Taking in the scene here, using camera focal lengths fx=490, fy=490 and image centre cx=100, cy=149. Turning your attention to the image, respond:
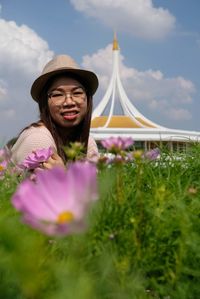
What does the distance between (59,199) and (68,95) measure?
2.20 meters

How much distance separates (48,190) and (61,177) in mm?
18

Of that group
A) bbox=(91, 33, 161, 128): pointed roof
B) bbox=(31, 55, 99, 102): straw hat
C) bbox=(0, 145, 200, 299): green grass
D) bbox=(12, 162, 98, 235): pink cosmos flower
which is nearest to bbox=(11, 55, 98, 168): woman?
bbox=(31, 55, 99, 102): straw hat

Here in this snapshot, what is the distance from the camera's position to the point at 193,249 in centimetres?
76

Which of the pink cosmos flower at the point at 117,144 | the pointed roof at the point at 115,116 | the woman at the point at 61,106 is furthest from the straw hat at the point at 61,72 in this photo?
the pointed roof at the point at 115,116

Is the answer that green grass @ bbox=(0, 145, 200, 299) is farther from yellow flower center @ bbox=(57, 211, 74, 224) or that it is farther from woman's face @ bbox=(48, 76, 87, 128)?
woman's face @ bbox=(48, 76, 87, 128)

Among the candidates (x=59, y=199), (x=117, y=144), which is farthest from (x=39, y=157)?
(x=59, y=199)

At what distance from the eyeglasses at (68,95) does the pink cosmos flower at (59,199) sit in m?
Result: 2.16

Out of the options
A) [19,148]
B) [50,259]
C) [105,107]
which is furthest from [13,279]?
[105,107]

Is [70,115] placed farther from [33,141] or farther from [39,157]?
[39,157]

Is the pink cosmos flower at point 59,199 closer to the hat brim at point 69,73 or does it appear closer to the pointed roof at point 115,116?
the hat brim at point 69,73

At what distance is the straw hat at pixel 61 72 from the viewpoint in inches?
104

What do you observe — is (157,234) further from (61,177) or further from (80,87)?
Result: (80,87)

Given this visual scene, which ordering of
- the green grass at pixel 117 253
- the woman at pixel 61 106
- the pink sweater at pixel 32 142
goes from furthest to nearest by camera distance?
1. the woman at pixel 61 106
2. the pink sweater at pixel 32 142
3. the green grass at pixel 117 253

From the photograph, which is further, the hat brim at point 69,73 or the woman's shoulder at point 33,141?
the hat brim at point 69,73
